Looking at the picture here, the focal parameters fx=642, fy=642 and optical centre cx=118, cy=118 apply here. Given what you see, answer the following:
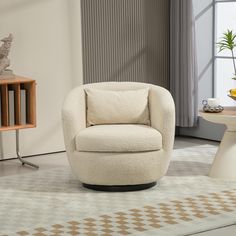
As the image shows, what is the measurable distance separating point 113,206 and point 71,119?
778mm

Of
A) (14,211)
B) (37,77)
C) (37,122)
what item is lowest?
(14,211)

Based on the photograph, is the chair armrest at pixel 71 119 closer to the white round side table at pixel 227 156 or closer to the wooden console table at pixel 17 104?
the wooden console table at pixel 17 104

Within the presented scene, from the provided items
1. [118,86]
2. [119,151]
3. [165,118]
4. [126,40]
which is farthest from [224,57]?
[119,151]

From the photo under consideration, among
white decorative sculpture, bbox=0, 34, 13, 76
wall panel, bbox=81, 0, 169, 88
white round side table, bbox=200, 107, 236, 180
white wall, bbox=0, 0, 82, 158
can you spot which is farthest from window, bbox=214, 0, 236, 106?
white decorative sculpture, bbox=0, 34, 13, 76

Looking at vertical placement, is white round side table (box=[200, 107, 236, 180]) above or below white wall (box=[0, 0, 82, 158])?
below

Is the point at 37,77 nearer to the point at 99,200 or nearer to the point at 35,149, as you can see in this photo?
the point at 35,149

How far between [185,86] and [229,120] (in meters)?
1.92

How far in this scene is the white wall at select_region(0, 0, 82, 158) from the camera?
5832 mm

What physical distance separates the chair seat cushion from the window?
6.80 feet

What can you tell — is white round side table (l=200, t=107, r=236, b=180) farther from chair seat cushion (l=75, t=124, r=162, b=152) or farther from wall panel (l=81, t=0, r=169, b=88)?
wall panel (l=81, t=0, r=169, b=88)

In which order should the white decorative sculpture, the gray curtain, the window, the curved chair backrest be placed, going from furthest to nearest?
the gray curtain → the window → the white decorative sculpture → the curved chair backrest

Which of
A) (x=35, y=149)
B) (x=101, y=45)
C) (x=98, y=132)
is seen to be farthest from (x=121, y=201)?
(x=101, y=45)

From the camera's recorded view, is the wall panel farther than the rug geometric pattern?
Yes

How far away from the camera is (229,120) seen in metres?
4.82
